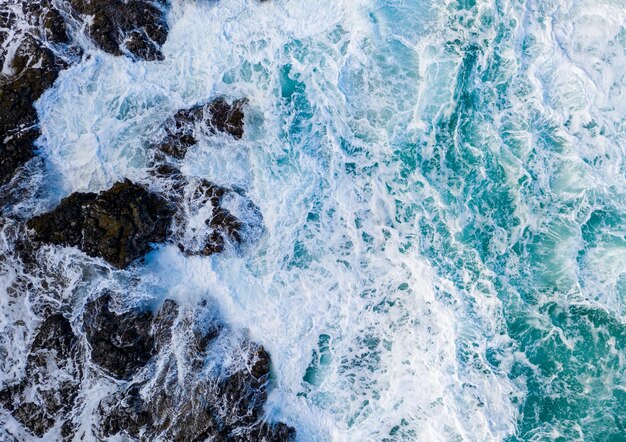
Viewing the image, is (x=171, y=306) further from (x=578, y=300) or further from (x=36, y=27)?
(x=578, y=300)

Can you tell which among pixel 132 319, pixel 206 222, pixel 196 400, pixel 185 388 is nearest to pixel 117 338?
pixel 132 319

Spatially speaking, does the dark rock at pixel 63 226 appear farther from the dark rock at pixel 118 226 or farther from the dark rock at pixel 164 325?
the dark rock at pixel 164 325

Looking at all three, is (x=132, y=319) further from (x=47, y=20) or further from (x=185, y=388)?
(x=47, y=20)

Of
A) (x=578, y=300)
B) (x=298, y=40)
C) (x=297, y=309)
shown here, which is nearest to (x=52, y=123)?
(x=298, y=40)

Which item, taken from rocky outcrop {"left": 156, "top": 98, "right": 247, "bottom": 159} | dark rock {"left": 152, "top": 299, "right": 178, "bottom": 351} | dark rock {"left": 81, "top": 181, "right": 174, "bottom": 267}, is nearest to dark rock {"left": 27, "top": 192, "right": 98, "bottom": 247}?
dark rock {"left": 81, "top": 181, "right": 174, "bottom": 267}

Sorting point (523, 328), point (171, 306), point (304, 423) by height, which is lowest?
point (304, 423)

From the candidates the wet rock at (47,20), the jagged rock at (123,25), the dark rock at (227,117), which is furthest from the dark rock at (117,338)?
the wet rock at (47,20)
